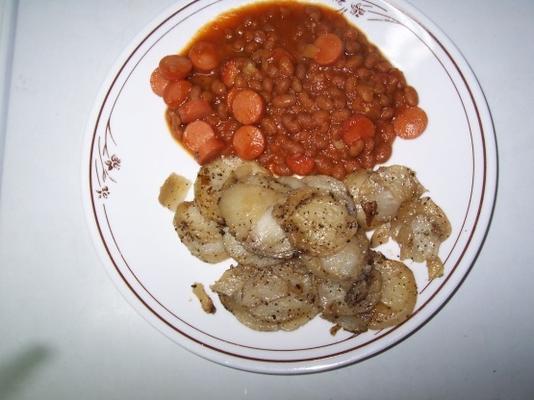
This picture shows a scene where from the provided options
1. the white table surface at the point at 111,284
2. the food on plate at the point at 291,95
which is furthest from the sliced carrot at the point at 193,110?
the white table surface at the point at 111,284

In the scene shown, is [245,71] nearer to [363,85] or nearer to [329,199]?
[363,85]

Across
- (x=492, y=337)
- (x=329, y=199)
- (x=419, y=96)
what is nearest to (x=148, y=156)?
(x=329, y=199)

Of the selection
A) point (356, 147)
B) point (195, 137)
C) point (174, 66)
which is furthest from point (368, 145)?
point (174, 66)

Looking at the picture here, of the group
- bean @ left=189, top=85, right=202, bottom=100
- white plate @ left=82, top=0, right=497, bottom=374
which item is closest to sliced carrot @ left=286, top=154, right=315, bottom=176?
white plate @ left=82, top=0, right=497, bottom=374

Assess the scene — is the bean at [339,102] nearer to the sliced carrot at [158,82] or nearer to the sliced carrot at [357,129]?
the sliced carrot at [357,129]

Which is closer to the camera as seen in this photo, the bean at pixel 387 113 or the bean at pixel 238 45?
the bean at pixel 387 113

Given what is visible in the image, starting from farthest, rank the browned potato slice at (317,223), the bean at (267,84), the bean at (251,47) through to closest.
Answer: the bean at (251,47) → the bean at (267,84) → the browned potato slice at (317,223)

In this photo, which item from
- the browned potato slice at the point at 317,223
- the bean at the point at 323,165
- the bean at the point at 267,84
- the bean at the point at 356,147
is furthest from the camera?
the bean at the point at 267,84

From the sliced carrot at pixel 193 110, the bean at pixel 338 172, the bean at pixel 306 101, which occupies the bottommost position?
the bean at pixel 338 172

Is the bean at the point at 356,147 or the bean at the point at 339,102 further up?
the bean at the point at 339,102
